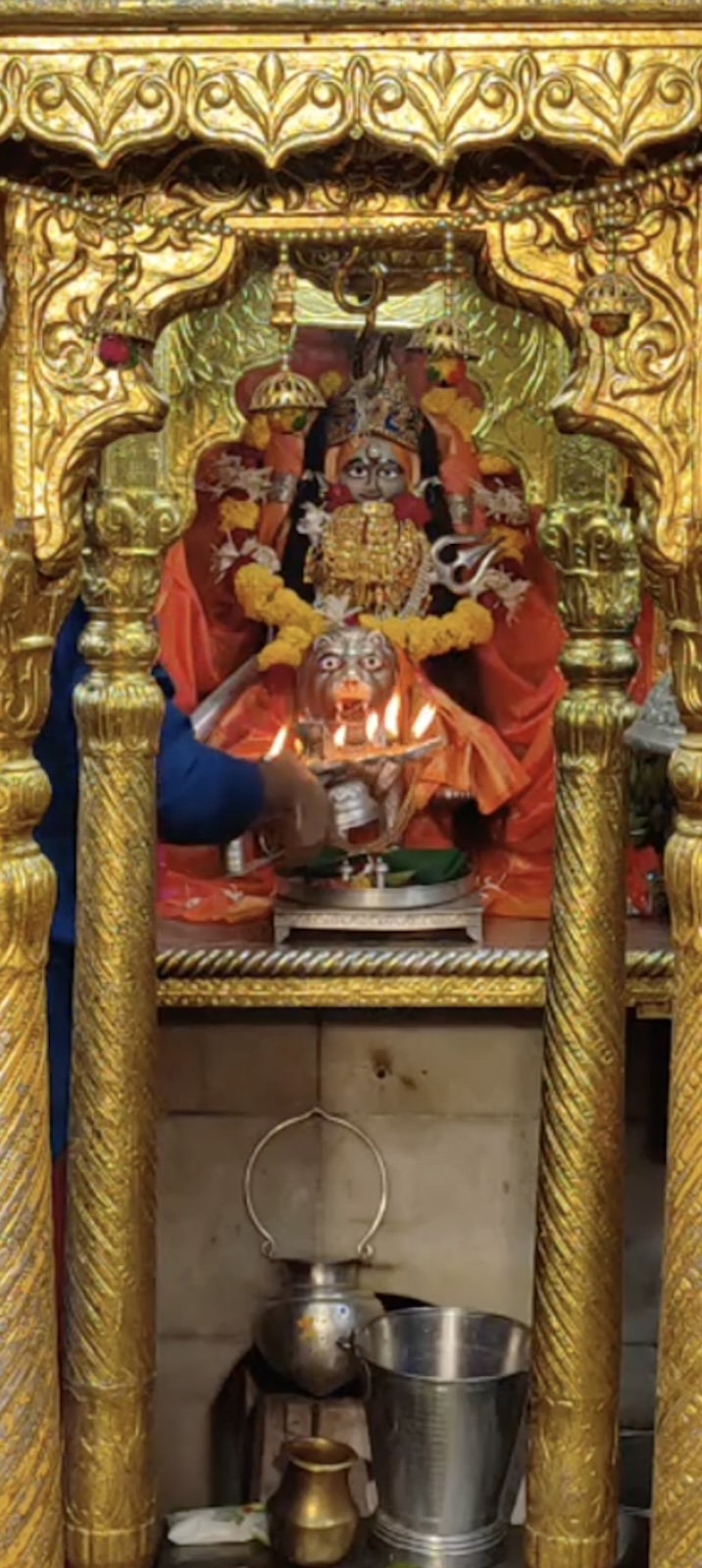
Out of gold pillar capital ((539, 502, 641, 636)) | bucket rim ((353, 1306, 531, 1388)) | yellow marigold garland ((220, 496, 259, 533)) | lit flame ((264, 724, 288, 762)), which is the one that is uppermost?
yellow marigold garland ((220, 496, 259, 533))

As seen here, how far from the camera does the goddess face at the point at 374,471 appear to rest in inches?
167

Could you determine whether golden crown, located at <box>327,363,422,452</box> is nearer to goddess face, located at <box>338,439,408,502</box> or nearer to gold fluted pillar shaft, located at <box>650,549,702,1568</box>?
goddess face, located at <box>338,439,408,502</box>

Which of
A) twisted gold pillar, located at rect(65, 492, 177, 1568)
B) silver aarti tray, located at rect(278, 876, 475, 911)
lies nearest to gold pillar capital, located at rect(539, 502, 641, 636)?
twisted gold pillar, located at rect(65, 492, 177, 1568)

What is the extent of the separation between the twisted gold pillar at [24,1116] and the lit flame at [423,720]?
7.15 feet

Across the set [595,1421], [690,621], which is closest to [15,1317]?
[690,621]

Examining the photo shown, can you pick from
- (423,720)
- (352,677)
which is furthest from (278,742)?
(423,720)

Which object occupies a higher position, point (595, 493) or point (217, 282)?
point (217, 282)

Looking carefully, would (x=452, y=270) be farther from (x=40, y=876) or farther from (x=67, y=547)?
(x=40, y=876)

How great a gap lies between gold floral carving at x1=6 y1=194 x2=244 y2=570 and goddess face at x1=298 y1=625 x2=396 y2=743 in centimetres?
206

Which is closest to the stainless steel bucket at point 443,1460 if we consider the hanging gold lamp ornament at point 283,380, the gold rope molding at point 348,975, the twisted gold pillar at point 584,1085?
the twisted gold pillar at point 584,1085

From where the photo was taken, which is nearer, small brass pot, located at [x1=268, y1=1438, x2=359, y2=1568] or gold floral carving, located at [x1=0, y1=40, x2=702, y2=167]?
gold floral carving, located at [x1=0, y1=40, x2=702, y2=167]

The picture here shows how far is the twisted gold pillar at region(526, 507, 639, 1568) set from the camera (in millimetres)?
2887

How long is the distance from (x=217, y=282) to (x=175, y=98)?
0.21 meters

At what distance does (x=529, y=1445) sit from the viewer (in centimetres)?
300
